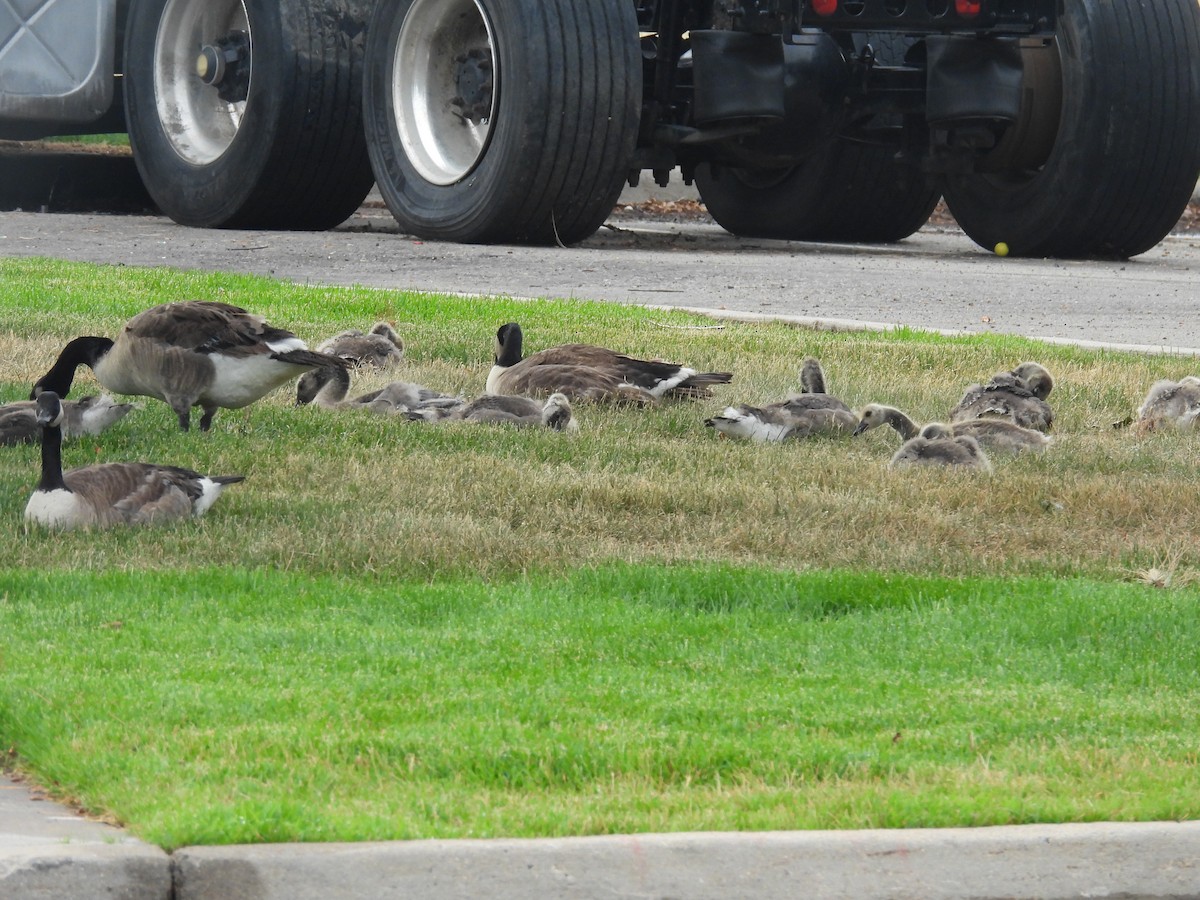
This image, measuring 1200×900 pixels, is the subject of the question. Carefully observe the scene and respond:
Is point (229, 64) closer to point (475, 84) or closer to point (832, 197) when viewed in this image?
point (475, 84)

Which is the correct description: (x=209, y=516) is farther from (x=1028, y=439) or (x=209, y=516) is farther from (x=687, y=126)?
(x=687, y=126)

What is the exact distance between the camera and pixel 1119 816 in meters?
4.13

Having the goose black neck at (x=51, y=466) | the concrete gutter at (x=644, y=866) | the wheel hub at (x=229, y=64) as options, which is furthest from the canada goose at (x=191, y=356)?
the wheel hub at (x=229, y=64)

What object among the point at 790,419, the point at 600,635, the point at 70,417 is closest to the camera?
the point at 600,635

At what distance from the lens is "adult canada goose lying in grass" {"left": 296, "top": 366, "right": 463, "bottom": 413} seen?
9430mm

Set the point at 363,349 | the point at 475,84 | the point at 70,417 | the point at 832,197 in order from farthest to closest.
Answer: the point at 832,197
the point at 475,84
the point at 363,349
the point at 70,417

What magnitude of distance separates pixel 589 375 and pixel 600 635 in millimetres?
→ 4289

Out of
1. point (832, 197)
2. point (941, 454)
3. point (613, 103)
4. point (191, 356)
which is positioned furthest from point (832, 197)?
point (191, 356)

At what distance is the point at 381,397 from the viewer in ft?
31.4

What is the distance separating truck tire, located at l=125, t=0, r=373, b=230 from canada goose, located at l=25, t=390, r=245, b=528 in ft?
39.4

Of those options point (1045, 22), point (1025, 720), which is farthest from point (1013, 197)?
point (1025, 720)

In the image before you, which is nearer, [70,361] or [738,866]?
[738,866]

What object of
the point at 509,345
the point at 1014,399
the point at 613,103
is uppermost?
the point at 613,103

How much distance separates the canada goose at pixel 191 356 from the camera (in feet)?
27.0
